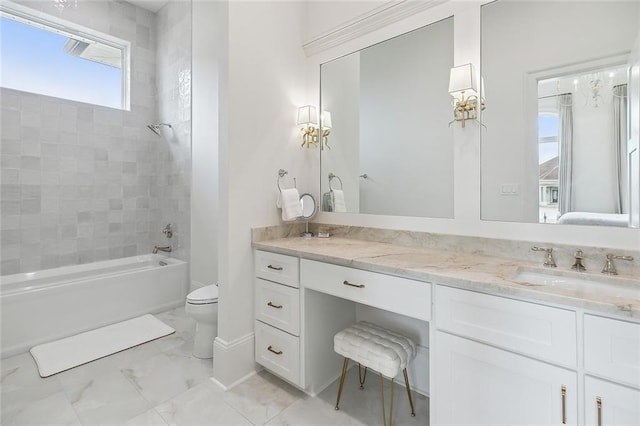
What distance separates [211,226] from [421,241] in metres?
2.08

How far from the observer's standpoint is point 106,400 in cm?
168

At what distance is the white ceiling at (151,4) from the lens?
351 centimetres

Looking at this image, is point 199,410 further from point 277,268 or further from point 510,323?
point 510,323

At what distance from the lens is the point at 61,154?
309cm

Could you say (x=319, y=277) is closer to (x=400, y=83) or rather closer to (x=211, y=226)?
(x=400, y=83)

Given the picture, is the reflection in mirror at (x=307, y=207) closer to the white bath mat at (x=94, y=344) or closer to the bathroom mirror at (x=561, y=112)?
the bathroom mirror at (x=561, y=112)

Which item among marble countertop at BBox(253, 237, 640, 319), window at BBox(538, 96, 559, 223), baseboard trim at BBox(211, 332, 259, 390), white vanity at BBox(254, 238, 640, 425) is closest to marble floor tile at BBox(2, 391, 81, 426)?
baseboard trim at BBox(211, 332, 259, 390)

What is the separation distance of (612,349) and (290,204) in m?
1.66

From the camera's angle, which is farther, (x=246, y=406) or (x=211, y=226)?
(x=211, y=226)

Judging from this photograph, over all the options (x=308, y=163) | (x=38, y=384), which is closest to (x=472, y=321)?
(x=308, y=163)

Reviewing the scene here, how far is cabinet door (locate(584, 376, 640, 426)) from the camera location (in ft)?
2.83

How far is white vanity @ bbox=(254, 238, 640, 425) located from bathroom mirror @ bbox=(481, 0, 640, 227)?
41 cm

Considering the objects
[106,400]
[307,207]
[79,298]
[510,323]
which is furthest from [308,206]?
[79,298]

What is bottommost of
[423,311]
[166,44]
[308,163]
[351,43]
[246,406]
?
[246,406]
